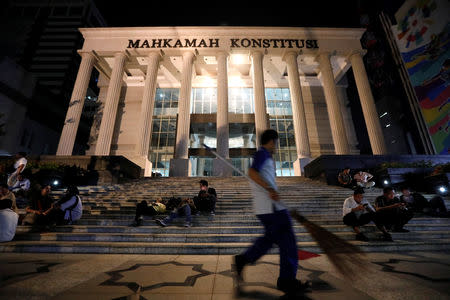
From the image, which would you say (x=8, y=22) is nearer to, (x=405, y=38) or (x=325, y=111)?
(x=325, y=111)

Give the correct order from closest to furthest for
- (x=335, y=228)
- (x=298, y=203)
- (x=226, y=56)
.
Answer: (x=335, y=228) → (x=298, y=203) → (x=226, y=56)

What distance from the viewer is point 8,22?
33406 mm

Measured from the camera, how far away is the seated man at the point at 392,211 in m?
4.78

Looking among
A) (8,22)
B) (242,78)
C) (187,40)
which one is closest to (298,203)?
(187,40)

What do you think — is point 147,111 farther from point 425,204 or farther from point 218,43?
point 425,204

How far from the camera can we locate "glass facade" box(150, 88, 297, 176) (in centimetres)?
2359

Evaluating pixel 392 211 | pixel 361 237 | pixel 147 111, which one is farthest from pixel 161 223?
pixel 147 111

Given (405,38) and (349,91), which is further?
(349,91)

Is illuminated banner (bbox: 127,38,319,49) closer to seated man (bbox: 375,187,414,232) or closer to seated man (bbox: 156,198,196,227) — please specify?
seated man (bbox: 156,198,196,227)

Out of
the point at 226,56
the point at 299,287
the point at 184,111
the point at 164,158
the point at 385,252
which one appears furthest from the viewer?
the point at 164,158

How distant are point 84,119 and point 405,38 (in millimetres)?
47449

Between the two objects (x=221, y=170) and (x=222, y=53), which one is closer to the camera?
(x=221, y=170)

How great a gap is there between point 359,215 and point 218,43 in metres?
21.0

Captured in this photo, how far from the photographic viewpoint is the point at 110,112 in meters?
18.6
